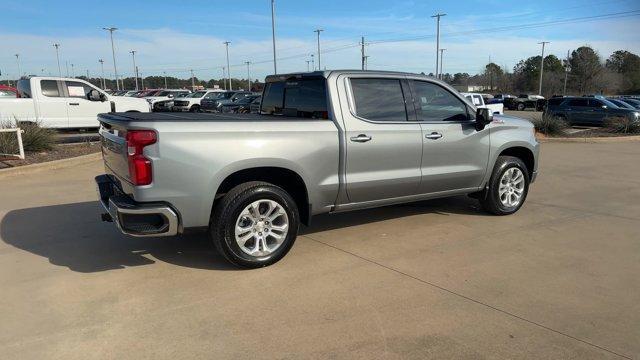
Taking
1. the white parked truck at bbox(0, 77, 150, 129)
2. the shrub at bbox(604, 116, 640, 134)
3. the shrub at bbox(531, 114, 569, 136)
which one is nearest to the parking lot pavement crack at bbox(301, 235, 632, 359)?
the white parked truck at bbox(0, 77, 150, 129)

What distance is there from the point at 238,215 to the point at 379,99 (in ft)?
6.46

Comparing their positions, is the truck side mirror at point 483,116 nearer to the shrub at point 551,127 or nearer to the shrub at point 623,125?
the shrub at point 551,127

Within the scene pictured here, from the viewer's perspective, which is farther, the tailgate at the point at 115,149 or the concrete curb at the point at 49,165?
the concrete curb at the point at 49,165

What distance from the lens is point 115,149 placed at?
4.32m

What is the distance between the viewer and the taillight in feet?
12.5

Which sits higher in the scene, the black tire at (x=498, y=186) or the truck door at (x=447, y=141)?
the truck door at (x=447, y=141)

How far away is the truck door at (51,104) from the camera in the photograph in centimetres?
1353

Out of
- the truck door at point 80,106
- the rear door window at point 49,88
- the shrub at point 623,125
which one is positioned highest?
the rear door window at point 49,88

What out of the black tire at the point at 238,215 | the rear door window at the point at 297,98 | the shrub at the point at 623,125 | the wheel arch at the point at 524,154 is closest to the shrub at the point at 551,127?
the shrub at the point at 623,125

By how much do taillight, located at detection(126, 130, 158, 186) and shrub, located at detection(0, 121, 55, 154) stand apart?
317 inches

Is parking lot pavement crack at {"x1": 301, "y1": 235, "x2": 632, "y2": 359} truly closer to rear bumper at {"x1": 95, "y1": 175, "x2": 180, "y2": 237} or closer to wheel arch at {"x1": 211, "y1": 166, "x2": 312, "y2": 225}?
wheel arch at {"x1": 211, "y1": 166, "x2": 312, "y2": 225}

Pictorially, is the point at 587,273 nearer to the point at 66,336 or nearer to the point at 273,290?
the point at 273,290

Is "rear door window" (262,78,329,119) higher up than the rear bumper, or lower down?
higher up

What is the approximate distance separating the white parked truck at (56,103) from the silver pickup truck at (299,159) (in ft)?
32.3
